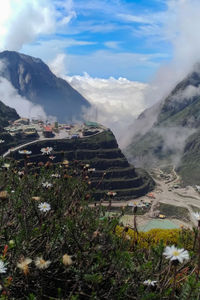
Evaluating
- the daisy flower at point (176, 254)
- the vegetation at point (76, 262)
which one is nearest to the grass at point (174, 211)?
the vegetation at point (76, 262)

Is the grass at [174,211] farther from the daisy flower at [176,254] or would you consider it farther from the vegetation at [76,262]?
the daisy flower at [176,254]

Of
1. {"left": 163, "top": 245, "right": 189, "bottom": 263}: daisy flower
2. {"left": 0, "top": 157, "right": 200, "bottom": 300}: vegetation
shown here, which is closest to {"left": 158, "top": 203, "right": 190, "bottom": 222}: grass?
{"left": 0, "top": 157, "right": 200, "bottom": 300}: vegetation

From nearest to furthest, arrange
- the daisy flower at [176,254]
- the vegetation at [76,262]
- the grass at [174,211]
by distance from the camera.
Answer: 1. the daisy flower at [176,254]
2. the vegetation at [76,262]
3. the grass at [174,211]

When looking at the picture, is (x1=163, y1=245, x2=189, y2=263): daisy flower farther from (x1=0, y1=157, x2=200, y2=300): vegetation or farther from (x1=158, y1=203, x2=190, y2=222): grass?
(x1=158, y1=203, x2=190, y2=222): grass

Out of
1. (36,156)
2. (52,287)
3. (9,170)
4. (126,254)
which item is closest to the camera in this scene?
(126,254)

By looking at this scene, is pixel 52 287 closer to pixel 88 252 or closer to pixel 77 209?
pixel 88 252

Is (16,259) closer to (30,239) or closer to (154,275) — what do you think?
(30,239)

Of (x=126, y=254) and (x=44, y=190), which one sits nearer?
(x=126, y=254)

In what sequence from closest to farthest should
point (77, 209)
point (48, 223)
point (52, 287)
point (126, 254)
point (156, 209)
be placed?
point (126, 254)
point (52, 287)
point (48, 223)
point (77, 209)
point (156, 209)

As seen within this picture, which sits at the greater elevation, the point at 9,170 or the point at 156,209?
the point at 9,170

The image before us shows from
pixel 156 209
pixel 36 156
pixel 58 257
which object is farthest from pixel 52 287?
pixel 156 209

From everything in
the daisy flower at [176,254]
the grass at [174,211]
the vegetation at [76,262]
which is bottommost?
the grass at [174,211]
